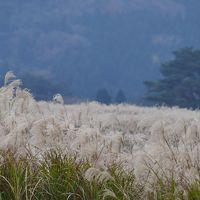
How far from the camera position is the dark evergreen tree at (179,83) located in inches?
2739

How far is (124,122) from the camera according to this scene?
16219mm

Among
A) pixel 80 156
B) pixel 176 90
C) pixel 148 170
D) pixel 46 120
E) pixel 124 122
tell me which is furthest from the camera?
pixel 176 90

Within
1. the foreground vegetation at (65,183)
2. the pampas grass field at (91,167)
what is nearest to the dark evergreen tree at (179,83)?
the pampas grass field at (91,167)

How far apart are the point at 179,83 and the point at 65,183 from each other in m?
65.3

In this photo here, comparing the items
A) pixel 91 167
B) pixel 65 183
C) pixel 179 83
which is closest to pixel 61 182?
pixel 65 183

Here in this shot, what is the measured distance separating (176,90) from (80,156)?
63.2m

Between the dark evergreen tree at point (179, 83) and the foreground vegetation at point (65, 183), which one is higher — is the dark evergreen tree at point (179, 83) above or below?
above

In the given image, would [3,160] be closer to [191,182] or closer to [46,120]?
[46,120]

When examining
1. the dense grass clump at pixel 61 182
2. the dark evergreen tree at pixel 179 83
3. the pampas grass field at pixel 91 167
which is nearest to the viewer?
the pampas grass field at pixel 91 167

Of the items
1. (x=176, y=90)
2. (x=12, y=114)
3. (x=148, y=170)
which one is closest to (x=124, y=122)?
(x=12, y=114)

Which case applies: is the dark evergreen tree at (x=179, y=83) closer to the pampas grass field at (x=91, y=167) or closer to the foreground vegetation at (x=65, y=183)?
the pampas grass field at (x=91, y=167)

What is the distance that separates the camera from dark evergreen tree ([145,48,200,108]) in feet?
228

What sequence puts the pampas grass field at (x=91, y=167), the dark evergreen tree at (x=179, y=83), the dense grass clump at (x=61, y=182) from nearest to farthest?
the pampas grass field at (x=91, y=167) → the dense grass clump at (x=61, y=182) → the dark evergreen tree at (x=179, y=83)

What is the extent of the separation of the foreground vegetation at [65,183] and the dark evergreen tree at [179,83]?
61.6m
